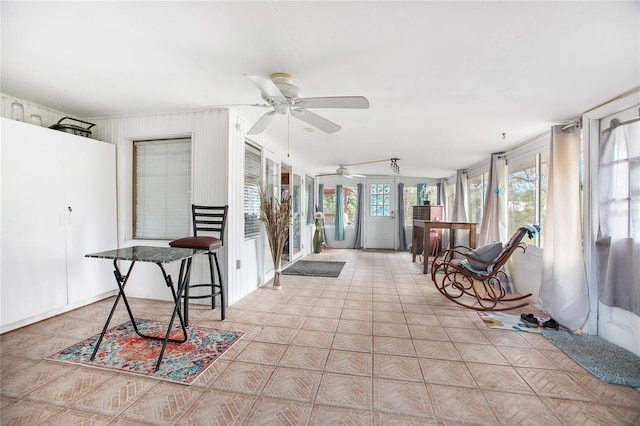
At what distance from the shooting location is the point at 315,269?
5586mm

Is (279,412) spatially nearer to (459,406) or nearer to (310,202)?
(459,406)

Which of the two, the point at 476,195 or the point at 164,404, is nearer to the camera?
the point at 164,404

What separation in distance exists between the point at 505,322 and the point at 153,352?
343 cm

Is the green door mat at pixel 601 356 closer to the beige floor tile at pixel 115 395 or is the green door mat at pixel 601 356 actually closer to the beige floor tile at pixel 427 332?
the beige floor tile at pixel 427 332

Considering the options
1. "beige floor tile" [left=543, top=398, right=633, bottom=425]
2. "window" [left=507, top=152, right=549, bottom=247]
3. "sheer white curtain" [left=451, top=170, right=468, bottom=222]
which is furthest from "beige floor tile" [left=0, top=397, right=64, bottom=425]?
"sheer white curtain" [left=451, top=170, right=468, bottom=222]

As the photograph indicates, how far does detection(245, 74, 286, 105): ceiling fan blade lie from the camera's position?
1901 millimetres

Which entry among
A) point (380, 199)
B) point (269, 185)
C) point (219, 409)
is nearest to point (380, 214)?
point (380, 199)

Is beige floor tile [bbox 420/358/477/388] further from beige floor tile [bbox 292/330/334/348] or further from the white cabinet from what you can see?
the white cabinet

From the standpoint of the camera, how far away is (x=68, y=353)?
88.0 inches

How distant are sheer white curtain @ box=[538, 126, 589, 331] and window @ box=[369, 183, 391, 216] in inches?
222

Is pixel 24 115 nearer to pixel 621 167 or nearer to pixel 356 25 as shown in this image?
pixel 356 25

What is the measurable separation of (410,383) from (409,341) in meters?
0.65

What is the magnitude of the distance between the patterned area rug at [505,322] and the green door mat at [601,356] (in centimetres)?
14

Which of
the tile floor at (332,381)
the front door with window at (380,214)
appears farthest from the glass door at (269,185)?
the front door with window at (380,214)
